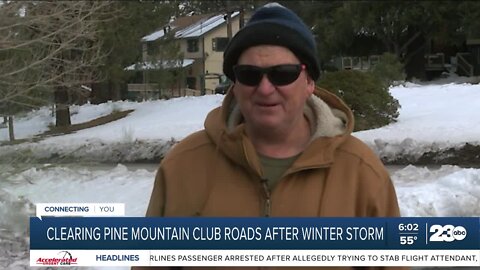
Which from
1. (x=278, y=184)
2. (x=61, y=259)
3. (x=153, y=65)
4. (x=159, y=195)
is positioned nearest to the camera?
(x=278, y=184)

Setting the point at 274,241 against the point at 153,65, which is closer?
the point at 274,241

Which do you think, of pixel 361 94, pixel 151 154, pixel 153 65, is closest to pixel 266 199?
pixel 151 154

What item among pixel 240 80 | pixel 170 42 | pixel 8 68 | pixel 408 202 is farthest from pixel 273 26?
pixel 170 42

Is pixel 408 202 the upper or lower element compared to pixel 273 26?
lower

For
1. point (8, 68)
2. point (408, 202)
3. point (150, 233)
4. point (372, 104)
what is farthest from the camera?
point (372, 104)

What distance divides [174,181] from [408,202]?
5.41 meters

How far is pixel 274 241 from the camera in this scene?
95.3 inches

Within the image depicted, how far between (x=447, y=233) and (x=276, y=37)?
3.86 ft

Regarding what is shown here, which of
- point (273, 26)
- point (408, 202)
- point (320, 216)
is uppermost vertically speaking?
point (273, 26)

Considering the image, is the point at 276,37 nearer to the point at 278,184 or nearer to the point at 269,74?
the point at 269,74

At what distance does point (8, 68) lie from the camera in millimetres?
8453

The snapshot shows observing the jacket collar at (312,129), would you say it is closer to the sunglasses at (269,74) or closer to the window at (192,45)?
the sunglasses at (269,74)

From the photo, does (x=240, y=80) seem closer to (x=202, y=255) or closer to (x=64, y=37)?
(x=202, y=255)

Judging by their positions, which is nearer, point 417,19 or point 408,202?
point 408,202
